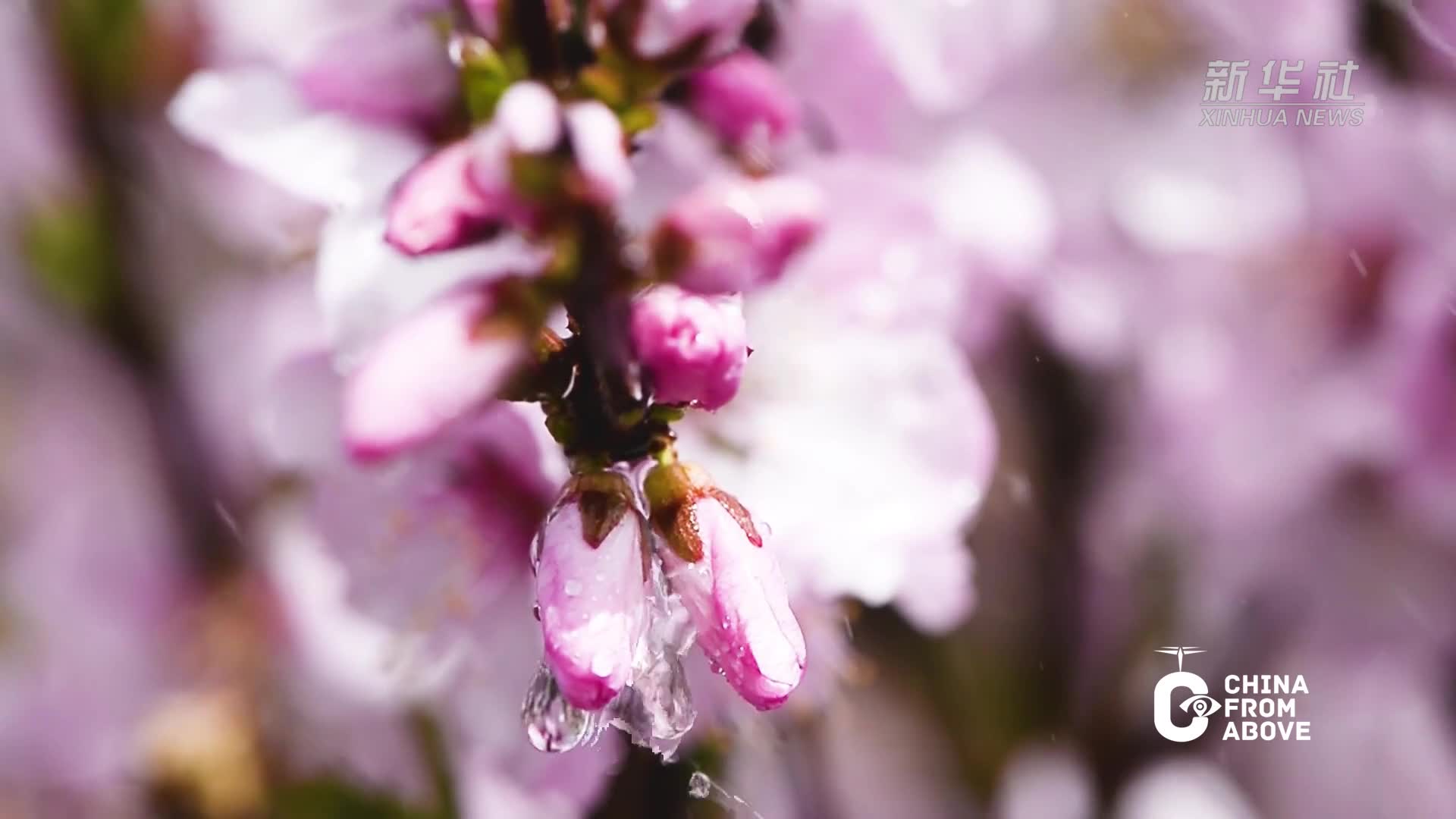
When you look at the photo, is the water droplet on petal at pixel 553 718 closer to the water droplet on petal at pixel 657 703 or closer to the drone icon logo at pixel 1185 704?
the water droplet on petal at pixel 657 703

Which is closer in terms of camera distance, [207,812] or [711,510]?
[711,510]

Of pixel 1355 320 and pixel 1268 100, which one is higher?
pixel 1268 100

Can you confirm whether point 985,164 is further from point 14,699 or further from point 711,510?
point 14,699

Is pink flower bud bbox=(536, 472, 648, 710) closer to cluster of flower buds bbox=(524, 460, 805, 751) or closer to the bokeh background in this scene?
cluster of flower buds bbox=(524, 460, 805, 751)

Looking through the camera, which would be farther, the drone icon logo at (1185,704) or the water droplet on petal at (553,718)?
the drone icon logo at (1185,704)

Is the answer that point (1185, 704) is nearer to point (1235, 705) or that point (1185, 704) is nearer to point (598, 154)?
point (1235, 705)

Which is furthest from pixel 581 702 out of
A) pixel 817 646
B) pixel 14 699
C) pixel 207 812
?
pixel 14 699

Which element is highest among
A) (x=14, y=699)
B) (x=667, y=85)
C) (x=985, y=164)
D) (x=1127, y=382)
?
(x=667, y=85)
